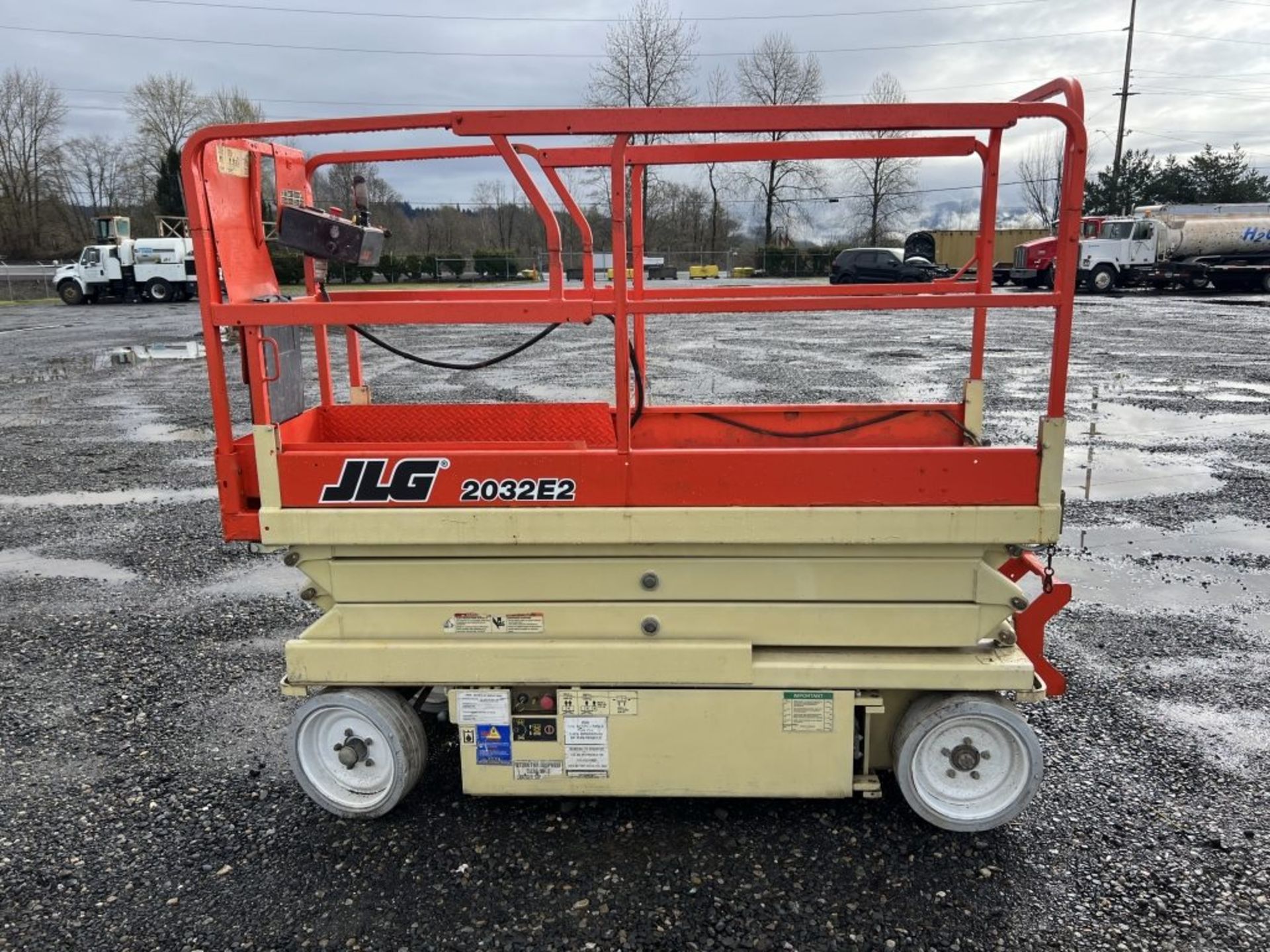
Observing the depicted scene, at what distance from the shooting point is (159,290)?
111 ft

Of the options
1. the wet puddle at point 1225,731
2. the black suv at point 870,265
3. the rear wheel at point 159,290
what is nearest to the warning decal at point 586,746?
the wet puddle at point 1225,731

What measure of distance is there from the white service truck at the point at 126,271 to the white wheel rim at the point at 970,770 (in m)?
36.0

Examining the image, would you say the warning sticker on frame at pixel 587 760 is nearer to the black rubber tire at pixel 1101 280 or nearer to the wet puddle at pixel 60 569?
the wet puddle at pixel 60 569

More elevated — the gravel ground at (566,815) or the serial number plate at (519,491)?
the serial number plate at (519,491)

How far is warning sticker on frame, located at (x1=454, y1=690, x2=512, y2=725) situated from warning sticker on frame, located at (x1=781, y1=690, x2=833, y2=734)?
0.92 meters

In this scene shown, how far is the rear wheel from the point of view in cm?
3388

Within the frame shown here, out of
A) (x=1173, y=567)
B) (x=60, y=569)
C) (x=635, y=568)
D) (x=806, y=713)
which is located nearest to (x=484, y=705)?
(x=635, y=568)

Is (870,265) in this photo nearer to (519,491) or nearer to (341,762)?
(519,491)

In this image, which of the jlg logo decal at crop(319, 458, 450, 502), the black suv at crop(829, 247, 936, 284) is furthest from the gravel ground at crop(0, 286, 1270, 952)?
the black suv at crop(829, 247, 936, 284)

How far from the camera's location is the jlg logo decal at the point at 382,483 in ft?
9.66

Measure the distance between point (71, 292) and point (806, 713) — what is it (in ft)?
126

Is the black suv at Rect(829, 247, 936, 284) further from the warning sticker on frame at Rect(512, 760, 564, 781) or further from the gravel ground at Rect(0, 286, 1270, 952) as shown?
the warning sticker on frame at Rect(512, 760, 564, 781)

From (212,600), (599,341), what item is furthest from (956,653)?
(599,341)

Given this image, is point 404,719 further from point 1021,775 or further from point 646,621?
point 1021,775
